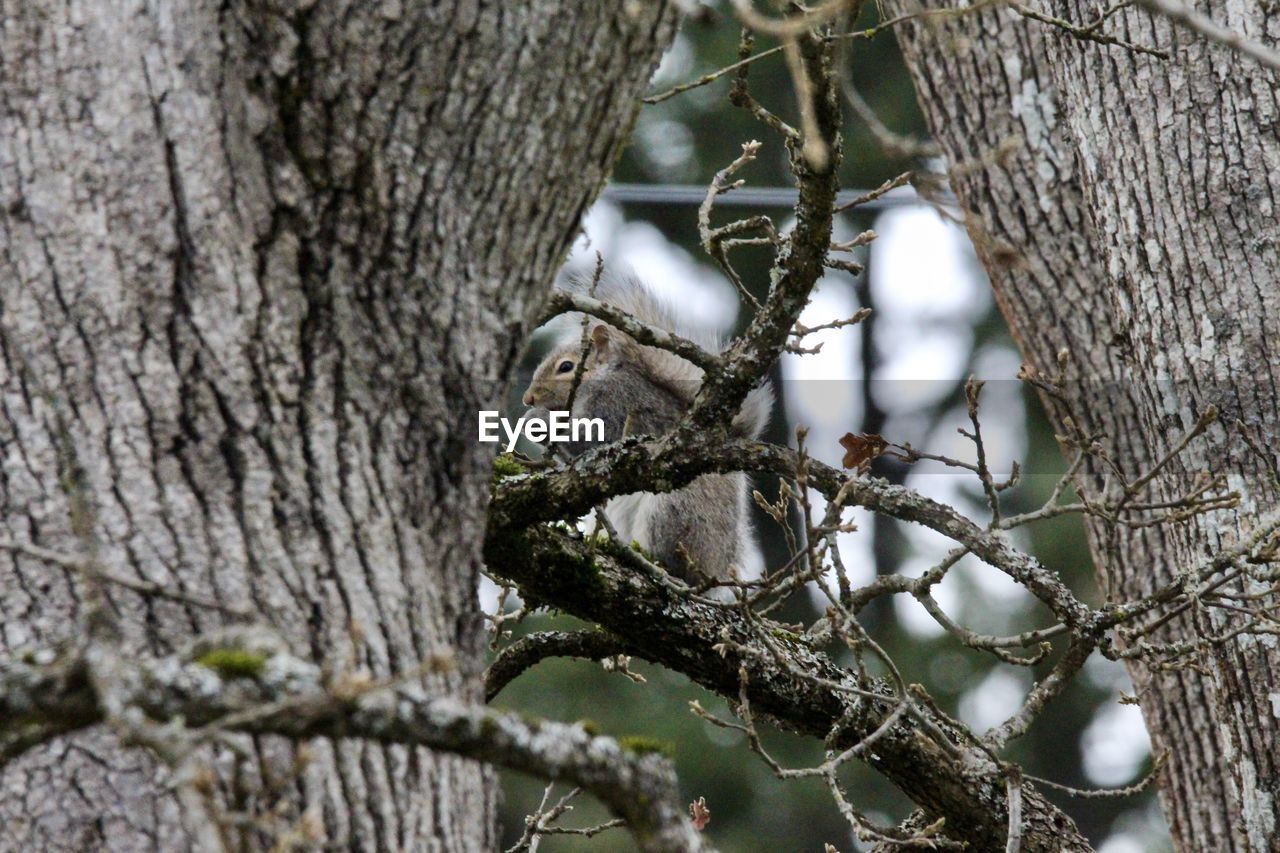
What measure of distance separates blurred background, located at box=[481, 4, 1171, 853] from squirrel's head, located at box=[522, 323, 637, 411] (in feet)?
11.6

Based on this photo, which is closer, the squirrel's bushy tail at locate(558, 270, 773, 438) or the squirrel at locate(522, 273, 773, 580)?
the squirrel's bushy tail at locate(558, 270, 773, 438)

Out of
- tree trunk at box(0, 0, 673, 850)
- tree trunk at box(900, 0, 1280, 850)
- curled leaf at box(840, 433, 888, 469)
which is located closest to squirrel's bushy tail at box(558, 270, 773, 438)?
tree trunk at box(900, 0, 1280, 850)

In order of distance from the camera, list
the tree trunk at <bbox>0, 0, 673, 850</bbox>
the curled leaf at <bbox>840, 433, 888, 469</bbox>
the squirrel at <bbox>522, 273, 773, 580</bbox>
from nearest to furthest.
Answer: the tree trunk at <bbox>0, 0, 673, 850</bbox>
the curled leaf at <bbox>840, 433, 888, 469</bbox>
the squirrel at <bbox>522, 273, 773, 580</bbox>

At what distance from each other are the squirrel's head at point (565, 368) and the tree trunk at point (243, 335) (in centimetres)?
288

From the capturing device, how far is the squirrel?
4066mm

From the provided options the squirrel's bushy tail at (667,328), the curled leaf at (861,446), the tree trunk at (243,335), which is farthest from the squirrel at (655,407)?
the tree trunk at (243,335)

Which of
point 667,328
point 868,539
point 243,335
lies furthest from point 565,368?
point 868,539

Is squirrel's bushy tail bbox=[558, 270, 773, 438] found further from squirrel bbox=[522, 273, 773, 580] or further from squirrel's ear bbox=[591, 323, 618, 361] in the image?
squirrel's ear bbox=[591, 323, 618, 361]

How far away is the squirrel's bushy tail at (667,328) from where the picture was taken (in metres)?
3.86

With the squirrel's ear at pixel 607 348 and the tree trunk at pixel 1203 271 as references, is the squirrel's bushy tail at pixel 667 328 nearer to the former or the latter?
the squirrel's ear at pixel 607 348

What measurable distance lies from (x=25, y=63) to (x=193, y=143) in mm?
210

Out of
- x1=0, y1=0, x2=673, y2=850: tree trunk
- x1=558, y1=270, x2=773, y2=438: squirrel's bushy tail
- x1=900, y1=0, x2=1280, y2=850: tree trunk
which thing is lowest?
x1=0, y1=0, x2=673, y2=850: tree trunk

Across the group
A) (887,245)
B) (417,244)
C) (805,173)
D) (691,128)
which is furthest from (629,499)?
(887,245)

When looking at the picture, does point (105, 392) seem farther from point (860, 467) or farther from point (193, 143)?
point (860, 467)
